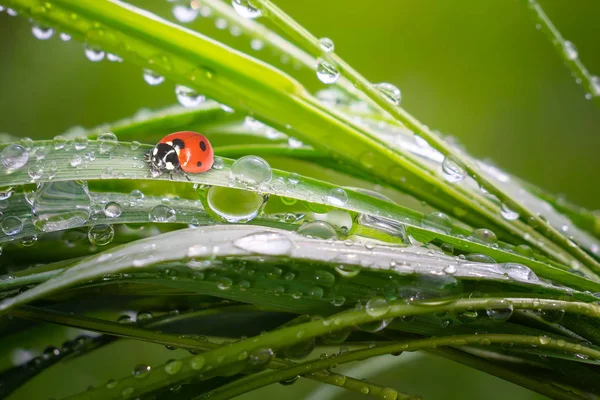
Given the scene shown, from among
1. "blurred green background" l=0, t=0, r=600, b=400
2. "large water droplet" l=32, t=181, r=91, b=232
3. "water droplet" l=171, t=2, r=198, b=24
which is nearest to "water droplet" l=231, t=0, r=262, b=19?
"water droplet" l=171, t=2, r=198, b=24

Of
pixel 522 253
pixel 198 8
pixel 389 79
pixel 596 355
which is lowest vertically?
pixel 596 355

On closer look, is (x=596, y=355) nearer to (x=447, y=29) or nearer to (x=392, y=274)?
(x=392, y=274)

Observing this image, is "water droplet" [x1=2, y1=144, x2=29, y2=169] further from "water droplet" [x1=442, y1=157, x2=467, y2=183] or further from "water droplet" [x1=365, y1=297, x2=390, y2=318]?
"water droplet" [x1=442, y1=157, x2=467, y2=183]

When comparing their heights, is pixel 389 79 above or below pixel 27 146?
above

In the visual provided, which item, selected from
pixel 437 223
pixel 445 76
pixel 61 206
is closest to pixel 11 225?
pixel 61 206

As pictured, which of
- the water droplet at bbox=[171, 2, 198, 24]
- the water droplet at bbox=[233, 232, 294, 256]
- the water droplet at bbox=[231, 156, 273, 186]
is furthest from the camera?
the water droplet at bbox=[171, 2, 198, 24]

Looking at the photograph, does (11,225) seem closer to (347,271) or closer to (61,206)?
(61,206)

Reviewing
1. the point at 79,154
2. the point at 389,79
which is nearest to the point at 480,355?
the point at 79,154
